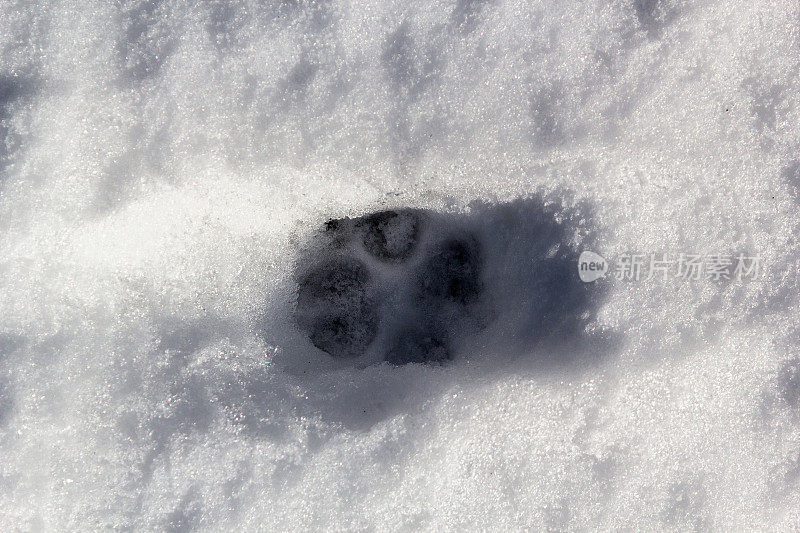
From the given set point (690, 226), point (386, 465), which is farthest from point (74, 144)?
point (690, 226)

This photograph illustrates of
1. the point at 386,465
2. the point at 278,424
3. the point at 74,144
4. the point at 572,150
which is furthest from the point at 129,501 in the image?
the point at 572,150

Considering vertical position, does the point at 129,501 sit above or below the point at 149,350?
below

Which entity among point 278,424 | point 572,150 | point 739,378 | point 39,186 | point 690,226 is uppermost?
point 39,186

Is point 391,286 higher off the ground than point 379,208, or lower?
lower

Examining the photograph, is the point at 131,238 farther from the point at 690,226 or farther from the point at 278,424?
the point at 690,226

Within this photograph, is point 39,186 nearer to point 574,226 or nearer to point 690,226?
point 574,226

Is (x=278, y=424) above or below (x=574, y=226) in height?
below
